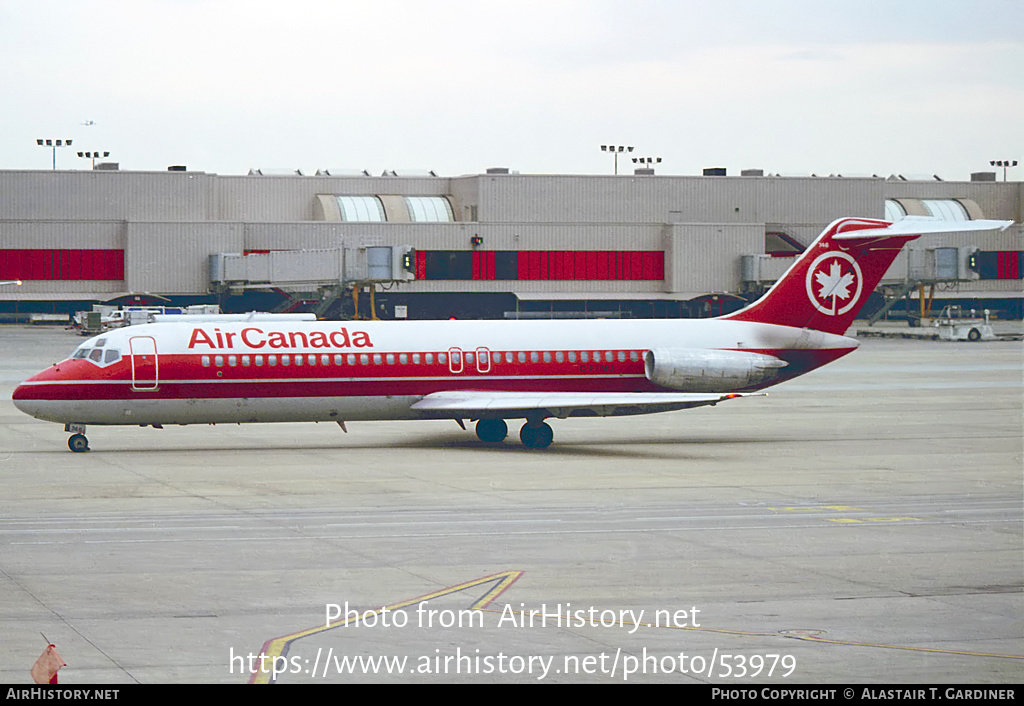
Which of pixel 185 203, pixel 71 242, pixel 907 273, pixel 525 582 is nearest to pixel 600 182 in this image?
pixel 907 273

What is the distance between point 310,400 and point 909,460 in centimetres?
1550

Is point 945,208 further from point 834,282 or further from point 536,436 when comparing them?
point 536,436

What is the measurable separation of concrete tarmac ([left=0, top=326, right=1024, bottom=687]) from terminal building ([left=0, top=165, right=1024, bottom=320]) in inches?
2328

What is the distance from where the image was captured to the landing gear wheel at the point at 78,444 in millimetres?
35844

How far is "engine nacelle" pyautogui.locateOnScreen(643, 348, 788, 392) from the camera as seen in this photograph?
37.8 meters

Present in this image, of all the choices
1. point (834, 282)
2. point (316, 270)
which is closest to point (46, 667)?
point (834, 282)

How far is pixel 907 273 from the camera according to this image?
10375 centimetres

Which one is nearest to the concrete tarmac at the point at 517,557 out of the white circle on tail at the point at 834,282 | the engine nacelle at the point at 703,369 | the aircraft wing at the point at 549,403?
the aircraft wing at the point at 549,403

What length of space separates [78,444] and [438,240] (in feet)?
225

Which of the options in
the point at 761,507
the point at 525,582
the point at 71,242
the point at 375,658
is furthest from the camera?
the point at 71,242

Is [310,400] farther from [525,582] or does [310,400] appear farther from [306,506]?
[525,582]

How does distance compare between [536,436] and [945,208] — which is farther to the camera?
[945,208]

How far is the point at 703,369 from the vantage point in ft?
125

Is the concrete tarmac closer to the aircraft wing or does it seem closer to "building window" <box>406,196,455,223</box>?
the aircraft wing
